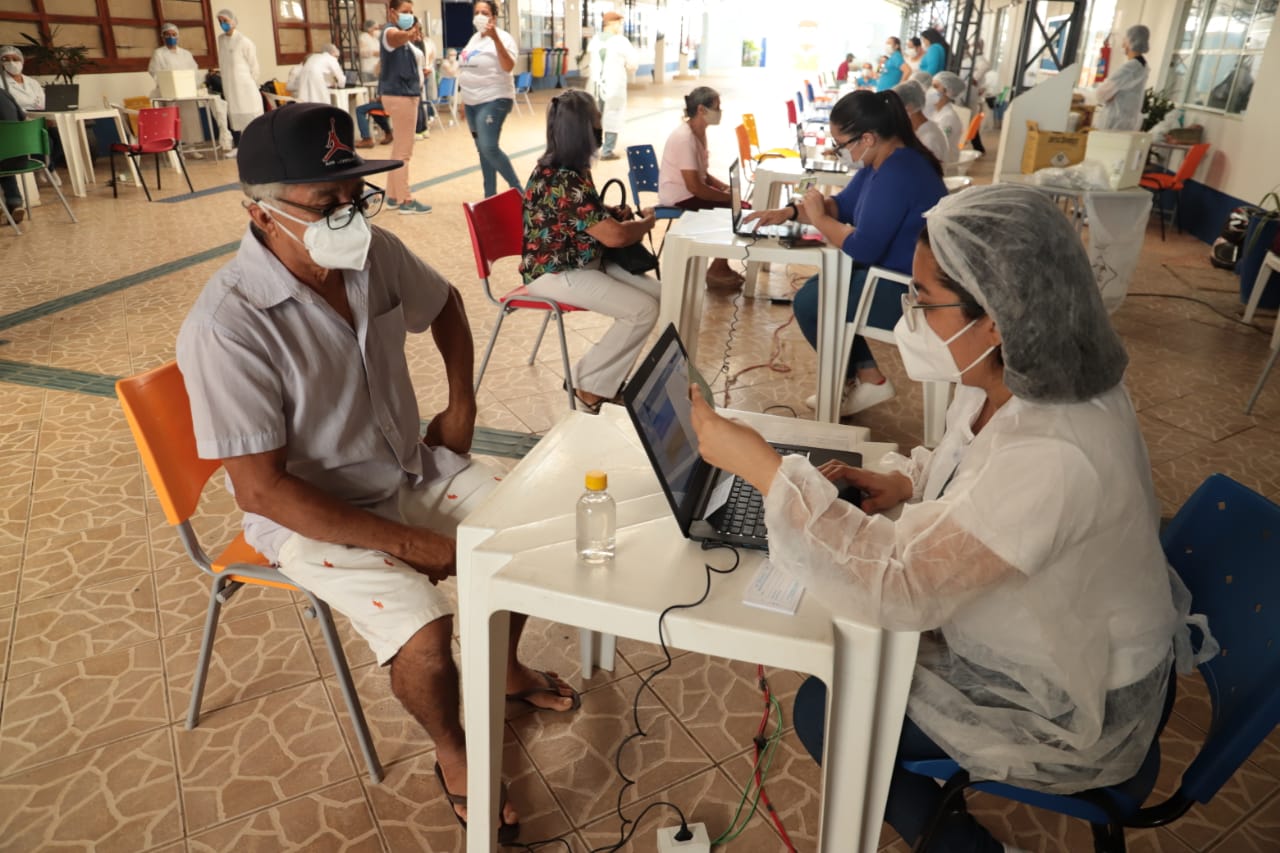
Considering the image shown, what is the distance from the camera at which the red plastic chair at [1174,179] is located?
6.05 meters

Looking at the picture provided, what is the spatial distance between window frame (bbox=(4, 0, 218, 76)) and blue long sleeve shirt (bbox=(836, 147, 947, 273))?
8211mm

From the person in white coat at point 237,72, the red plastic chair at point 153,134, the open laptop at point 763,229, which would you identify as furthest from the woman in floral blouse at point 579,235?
the person in white coat at point 237,72

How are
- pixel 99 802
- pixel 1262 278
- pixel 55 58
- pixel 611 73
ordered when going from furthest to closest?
pixel 611 73
pixel 55 58
pixel 1262 278
pixel 99 802

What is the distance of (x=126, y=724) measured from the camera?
1781mm

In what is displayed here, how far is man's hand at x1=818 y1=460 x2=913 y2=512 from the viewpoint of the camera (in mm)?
1344

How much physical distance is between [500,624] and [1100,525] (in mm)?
805

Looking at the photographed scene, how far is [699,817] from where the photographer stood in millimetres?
1618

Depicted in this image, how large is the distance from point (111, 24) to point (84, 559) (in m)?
9.16

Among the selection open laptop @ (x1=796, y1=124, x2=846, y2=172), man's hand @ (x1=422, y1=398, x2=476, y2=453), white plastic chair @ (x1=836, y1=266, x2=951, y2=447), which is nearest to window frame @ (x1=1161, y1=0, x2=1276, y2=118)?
open laptop @ (x1=796, y1=124, x2=846, y2=172)

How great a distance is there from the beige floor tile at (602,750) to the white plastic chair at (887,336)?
57.8 inches

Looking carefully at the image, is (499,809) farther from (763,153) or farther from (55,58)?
(55,58)

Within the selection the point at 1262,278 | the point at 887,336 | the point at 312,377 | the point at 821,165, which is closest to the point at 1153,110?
the point at 1262,278

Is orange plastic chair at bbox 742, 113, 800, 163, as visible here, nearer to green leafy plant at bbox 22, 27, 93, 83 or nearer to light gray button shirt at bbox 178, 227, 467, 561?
light gray button shirt at bbox 178, 227, 467, 561

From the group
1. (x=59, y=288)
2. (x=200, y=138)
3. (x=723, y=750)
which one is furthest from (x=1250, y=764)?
(x=200, y=138)
